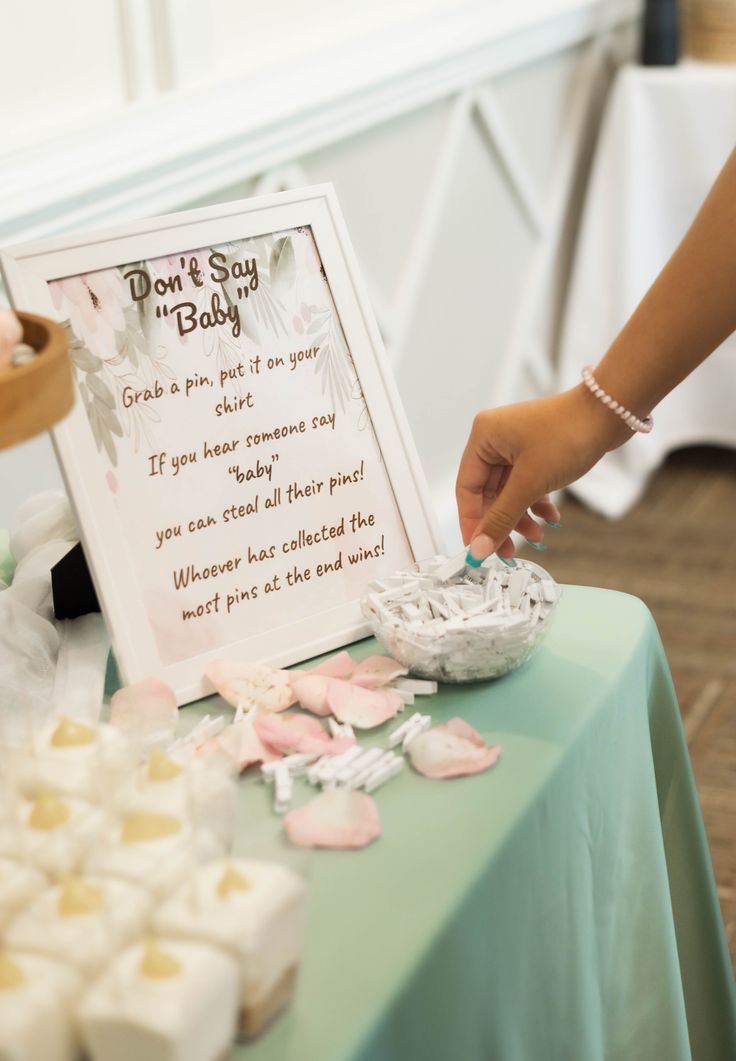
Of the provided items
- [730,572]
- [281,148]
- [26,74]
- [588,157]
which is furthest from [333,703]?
[588,157]

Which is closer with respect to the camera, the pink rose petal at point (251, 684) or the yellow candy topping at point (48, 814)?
the yellow candy topping at point (48, 814)

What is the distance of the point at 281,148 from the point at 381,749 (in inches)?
57.3

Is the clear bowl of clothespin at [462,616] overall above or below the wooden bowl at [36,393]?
below

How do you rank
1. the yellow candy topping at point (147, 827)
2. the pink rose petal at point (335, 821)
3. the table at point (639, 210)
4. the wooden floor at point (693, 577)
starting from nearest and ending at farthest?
1. the yellow candy topping at point (147, 827)
2. the pink rose petal at point (335, 821)
3. the wooden floor at point (693, 577)
4. the table at point (639, 210)

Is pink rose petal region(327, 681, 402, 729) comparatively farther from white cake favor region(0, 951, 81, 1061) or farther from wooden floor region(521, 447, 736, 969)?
wooden floor region(521, 447, 736, 969)

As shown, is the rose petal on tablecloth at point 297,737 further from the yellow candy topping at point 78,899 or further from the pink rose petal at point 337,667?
the yellow candy topping at point 78,899

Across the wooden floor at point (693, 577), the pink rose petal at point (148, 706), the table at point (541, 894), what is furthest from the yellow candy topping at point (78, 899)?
the wooden floor at point (693, 577)

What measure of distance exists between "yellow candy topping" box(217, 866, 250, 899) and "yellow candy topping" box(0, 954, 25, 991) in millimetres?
93

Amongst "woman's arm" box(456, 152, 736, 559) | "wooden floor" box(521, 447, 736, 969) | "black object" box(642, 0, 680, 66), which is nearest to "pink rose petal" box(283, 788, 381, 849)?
"woman's arm" box(456, 152, 736, 559)

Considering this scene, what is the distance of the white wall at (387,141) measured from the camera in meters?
1.62

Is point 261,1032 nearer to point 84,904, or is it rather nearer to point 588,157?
point 84,904

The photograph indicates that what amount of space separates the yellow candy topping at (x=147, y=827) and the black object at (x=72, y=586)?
0.29 meters

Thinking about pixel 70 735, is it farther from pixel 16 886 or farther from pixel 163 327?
pixel 163 327

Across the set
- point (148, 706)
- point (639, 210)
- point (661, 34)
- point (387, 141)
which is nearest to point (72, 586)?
point (148, 706)
